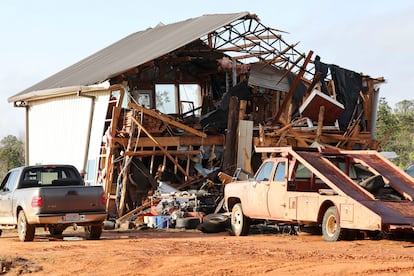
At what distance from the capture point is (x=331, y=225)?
1577 centimetres

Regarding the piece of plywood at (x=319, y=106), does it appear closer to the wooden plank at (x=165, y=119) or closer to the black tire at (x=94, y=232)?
the wooden plank at (x=165, y=119)

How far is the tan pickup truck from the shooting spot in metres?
14.8

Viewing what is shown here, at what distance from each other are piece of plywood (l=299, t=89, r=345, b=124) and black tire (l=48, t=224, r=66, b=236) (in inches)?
451

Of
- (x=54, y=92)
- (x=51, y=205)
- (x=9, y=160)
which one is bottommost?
(x=9, y=160)

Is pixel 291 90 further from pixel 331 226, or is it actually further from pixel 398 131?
pixel 398 131

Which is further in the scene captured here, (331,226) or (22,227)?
(22,227)

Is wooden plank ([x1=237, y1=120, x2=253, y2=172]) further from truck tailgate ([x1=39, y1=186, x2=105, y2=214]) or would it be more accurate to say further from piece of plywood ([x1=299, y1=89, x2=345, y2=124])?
truck tailgate ([x1=39, y1=186, x2=105, y2=214])

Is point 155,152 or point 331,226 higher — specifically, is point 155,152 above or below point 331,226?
above

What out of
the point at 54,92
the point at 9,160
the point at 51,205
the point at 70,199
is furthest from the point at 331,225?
the point at 9,160

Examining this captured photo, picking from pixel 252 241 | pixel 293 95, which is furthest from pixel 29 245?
pixel 293 95

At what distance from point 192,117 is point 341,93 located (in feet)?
18.2

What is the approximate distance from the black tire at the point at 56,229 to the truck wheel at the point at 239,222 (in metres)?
3.95

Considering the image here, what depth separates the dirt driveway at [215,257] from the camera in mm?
10758

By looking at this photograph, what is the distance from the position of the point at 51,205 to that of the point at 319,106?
13.2 m
